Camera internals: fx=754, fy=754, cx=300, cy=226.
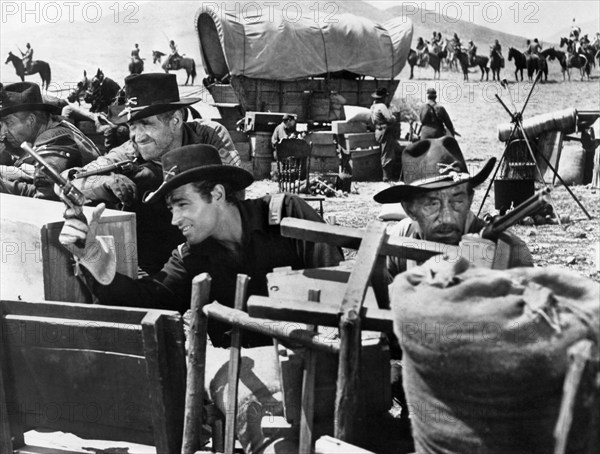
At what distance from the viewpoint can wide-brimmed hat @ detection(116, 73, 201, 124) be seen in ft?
17.2

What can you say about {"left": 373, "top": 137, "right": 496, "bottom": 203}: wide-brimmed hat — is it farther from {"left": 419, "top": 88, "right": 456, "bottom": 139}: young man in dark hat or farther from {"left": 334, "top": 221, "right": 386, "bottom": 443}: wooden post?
{"left": 419, "top": 88, "right": 456, "bottom": 139}: young man in dark hat

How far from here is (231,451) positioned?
8.63 ft

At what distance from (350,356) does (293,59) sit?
737 inches

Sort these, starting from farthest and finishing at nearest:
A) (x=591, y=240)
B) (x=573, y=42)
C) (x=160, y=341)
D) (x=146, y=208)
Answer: (x=573, y=42)
(x=591, y=240)
(x=146, y=208)
(x=160, y=341)

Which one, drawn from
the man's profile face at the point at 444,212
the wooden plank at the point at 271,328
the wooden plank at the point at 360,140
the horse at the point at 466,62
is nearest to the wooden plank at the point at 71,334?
the wooden plank at the point at 271,328

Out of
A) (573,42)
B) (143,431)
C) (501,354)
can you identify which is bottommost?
(143,431)

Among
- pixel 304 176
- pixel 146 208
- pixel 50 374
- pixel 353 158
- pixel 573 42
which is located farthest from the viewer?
pixel 573 42

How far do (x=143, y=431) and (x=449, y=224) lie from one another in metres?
1.69

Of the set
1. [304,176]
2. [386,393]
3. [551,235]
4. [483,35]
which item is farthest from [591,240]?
[483,35]

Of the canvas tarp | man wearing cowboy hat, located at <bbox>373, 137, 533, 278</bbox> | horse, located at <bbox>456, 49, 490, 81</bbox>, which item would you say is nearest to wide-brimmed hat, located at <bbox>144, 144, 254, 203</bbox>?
man wearing cowboy hat, located at <bbox>373, 137, 533, 278</bbox>

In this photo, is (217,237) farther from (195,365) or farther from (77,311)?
(195,365)

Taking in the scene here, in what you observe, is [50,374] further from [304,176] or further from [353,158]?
[353,158]

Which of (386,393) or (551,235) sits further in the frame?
(551,235)

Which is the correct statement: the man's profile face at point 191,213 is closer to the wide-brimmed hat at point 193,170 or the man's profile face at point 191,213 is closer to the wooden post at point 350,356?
the wide-brimmed hat at point 193,170
